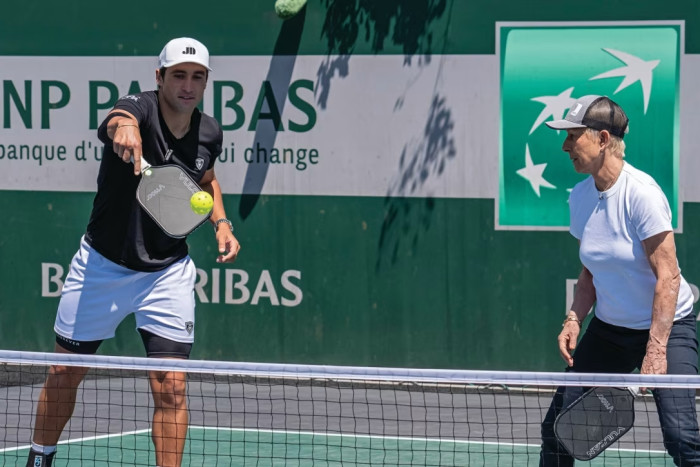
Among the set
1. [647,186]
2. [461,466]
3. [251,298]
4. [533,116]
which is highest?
[533,116]

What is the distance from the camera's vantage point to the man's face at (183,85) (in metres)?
5.84

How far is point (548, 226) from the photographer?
913 centimetres

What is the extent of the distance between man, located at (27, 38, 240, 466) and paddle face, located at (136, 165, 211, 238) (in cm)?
9

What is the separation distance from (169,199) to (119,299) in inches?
21.6

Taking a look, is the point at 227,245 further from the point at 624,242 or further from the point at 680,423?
the point at 680,423

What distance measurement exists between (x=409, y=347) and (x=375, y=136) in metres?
1.46

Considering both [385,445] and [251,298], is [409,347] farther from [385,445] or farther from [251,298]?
[385,445]

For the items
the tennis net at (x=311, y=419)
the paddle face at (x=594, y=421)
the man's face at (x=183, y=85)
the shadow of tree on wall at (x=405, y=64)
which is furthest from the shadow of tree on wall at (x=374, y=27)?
the paddle face at (x=594, y=421)

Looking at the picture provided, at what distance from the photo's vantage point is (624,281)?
546 cm

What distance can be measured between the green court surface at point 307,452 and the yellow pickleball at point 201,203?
1470 millimetres

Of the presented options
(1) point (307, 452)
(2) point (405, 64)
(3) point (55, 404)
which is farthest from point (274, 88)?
(3) point (55, 404)

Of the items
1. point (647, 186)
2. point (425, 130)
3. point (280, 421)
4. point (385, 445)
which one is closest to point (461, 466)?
point (385, 445)

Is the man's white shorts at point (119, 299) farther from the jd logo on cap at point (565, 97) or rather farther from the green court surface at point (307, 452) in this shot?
the jd logo on cap at point (565, 97)

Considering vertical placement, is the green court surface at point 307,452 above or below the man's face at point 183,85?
below
